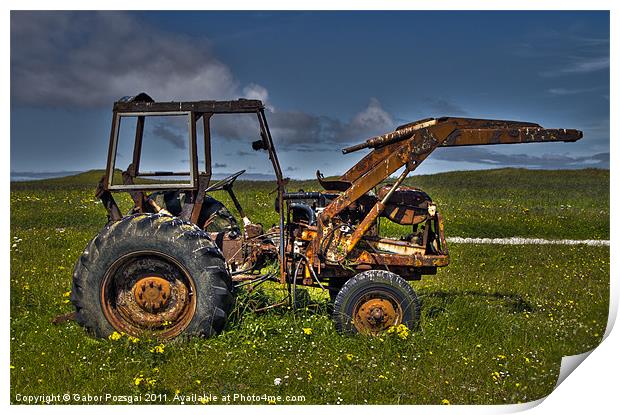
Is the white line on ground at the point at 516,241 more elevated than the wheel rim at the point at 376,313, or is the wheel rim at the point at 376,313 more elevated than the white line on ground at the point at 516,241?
the white line on ground at the point at 516,241

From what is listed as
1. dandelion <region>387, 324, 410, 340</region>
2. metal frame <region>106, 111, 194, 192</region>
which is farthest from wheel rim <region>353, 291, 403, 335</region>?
metal frame <region>106, 111, 194, 192</region>

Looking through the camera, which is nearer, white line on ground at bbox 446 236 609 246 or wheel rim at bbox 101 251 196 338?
wheel rim at bbox 101 251 196 338

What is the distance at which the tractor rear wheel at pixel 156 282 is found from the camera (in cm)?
622

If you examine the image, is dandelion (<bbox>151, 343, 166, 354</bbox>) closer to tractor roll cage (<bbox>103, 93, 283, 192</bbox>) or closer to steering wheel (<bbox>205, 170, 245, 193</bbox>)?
tractor roll cage (<bbox>103, 93, 283, 192</bbox>)

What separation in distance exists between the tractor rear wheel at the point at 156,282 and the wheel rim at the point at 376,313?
4.45ft

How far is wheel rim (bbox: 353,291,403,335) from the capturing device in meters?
A: 6.51

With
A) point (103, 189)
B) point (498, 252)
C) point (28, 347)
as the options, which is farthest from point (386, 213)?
point (498, 252)

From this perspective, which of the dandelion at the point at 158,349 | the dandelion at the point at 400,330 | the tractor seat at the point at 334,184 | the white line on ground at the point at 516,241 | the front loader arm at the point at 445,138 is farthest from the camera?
the white line on ground at the point at 516,241

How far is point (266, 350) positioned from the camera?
243 inches

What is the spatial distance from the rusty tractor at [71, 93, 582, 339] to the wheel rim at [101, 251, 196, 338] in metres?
0.01

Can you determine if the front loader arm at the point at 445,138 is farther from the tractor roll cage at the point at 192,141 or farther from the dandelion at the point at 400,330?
the dandelion at the point at 400,330

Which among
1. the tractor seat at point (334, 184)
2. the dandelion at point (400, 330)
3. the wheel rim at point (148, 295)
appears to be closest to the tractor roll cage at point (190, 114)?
the tractor seat at point (334, 184)

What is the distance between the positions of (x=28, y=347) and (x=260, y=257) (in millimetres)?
2582

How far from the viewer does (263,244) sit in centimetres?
718
